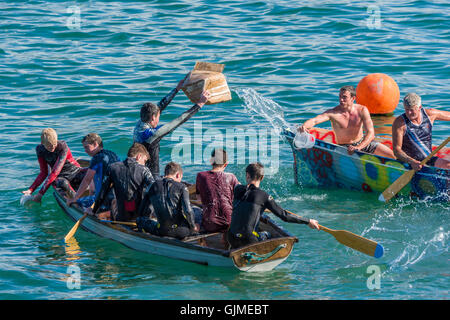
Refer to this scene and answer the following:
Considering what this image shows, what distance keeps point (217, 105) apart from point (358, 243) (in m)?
9.30

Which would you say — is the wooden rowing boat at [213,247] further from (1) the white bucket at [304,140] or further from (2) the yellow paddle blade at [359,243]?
(1) the white bucket at [304,140]

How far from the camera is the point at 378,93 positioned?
1408 cm

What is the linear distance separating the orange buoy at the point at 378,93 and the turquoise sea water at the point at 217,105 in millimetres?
Result: 1680

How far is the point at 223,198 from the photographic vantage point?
9.55 meters

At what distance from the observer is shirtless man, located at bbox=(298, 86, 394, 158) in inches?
478

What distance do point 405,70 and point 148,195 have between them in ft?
38.5

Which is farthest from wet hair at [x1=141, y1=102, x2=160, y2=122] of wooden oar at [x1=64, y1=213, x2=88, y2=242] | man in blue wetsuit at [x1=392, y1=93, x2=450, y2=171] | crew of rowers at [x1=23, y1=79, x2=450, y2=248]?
man in blue wetsuit at [x1=392, y1=93, x2=450, y2=171]

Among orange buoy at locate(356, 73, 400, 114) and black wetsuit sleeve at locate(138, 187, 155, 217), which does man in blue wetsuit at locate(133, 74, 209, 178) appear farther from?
orange buoy at locate(356, 73, 400, 114)

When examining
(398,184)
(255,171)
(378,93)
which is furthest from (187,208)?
(378,93)

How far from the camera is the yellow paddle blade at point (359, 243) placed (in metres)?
9.23

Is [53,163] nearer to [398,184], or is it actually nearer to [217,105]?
[398,184]

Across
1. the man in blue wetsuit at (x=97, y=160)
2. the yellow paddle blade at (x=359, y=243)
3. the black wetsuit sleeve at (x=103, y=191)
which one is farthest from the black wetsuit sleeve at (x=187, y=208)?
the yellow paddle blade at (x=359, y=243)

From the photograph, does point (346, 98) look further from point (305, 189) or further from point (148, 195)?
point (148, 195)
